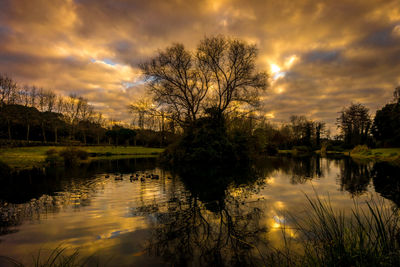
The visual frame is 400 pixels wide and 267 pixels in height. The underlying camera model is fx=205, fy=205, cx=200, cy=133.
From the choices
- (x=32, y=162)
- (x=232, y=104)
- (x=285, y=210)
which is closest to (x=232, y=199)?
(x=285, y=210)

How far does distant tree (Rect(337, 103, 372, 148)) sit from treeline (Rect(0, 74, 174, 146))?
55.9 m

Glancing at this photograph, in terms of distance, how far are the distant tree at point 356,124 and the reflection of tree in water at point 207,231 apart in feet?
220

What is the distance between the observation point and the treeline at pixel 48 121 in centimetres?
4141

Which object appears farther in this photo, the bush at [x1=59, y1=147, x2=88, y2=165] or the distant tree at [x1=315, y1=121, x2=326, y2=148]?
the distant tree at [x1=315, y1=121, x2=326, y2=148]

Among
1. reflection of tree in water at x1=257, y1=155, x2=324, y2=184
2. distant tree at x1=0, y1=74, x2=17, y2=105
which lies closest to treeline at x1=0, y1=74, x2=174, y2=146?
distant tree at x1=0, y1=74, x2=17, y2=105

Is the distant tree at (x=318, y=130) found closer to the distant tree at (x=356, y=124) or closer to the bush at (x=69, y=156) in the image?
the distant tree at (x=356, y=124)

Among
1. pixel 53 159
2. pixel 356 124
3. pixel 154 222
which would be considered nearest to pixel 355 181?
pixel 154 222

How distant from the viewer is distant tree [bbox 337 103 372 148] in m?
59.5

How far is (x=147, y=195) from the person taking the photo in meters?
10.4

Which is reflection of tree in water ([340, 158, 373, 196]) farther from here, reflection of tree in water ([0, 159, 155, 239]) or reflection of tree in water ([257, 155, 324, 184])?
reflection of tree in water ([0, 159, 155, 239])

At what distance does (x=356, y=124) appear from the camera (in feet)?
201

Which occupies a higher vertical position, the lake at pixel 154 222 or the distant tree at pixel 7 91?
the distant tree at pixel 7 91

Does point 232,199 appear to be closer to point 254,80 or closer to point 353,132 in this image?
point 254,80

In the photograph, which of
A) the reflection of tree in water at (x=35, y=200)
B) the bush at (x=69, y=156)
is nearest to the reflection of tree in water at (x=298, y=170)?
the reflection of tree in water at (x=35, y=200)
